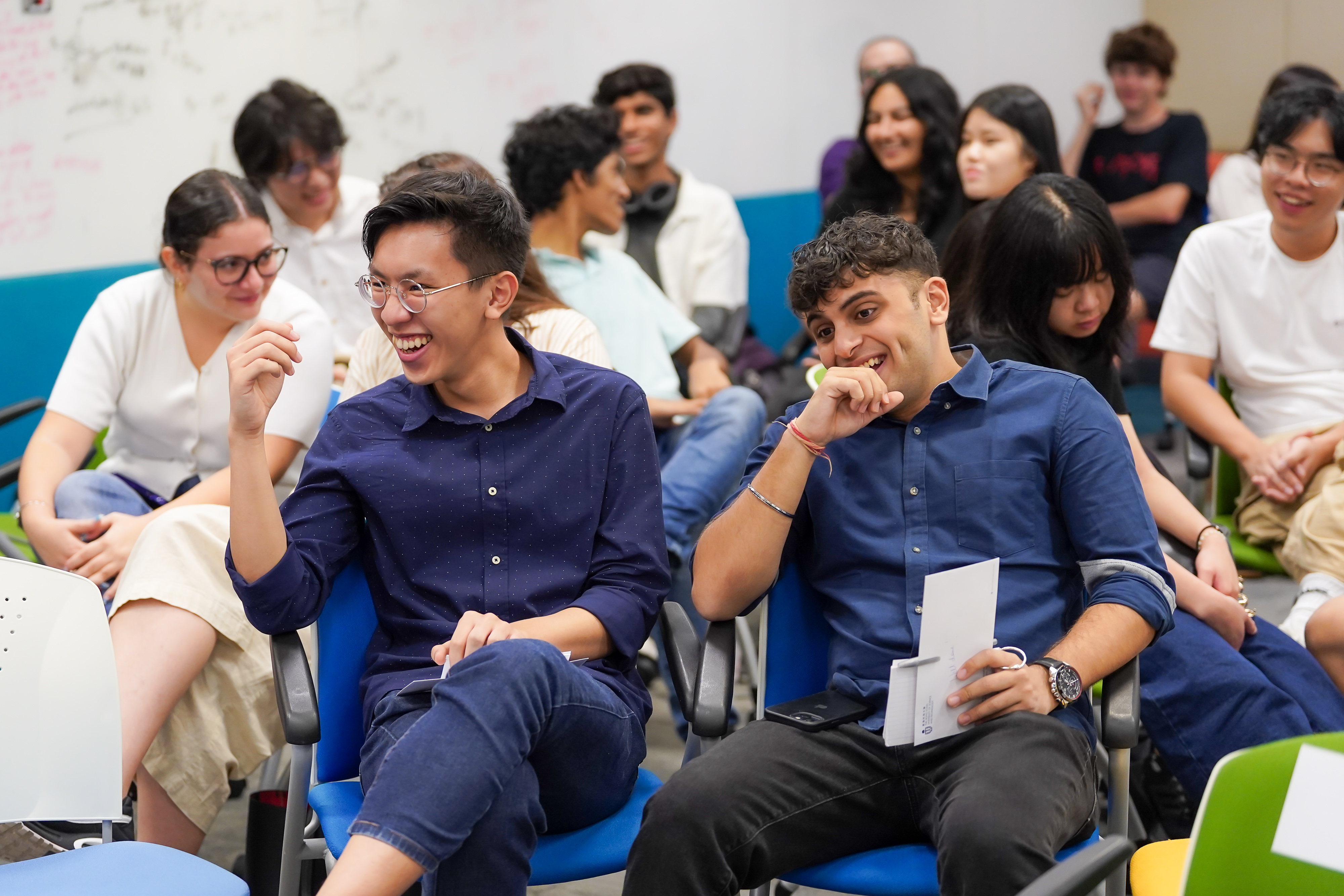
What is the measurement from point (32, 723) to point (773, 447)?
108 centimetres

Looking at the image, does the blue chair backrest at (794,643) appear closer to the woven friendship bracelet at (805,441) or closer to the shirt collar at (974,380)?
the woven friendship bracelet at (805,441)

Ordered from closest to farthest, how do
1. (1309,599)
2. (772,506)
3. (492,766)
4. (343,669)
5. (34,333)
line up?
(492,766) < (772,506) < (343,669) < (1309,599) < (34,333)

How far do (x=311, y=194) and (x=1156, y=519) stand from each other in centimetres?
221

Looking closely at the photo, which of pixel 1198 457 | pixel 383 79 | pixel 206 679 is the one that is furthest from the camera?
pixel 383 79

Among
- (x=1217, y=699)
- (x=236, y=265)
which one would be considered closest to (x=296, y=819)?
(x=236, y=265)

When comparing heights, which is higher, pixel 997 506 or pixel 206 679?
pixel 997 506

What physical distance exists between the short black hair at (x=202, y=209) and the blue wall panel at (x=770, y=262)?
3.20 meters

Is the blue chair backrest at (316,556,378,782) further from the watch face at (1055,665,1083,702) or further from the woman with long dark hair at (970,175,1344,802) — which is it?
the woman with long dark hair at (970,175,1344,802)

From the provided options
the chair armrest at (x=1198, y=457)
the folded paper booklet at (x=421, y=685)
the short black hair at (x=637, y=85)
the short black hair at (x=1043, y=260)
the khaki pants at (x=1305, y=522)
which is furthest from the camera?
the short black hair at (x=637, y=85)

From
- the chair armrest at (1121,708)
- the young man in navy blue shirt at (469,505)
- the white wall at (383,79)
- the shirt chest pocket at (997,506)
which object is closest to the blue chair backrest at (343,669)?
the young man in navy blue shirt at (469,505)

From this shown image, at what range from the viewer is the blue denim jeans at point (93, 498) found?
8.57ft

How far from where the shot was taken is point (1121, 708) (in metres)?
1.80

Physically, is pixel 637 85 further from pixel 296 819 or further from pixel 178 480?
pixel 296 819

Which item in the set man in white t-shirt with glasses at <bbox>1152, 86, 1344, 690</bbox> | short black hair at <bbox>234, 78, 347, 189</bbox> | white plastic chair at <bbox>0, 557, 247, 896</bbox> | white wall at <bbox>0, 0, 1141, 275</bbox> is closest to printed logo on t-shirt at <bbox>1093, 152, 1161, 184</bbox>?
white wall at <bbox>0, 0, 1141, 275</bbox>
